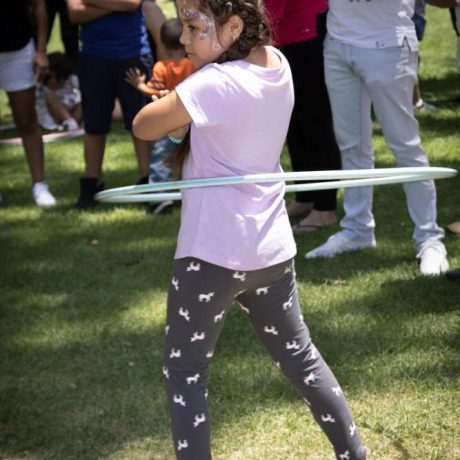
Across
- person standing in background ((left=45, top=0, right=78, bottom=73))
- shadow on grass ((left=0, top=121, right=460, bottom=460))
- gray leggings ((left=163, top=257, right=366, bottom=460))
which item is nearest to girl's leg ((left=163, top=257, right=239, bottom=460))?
gray leggings ((left=163, top=257, right=366, bottom=460))

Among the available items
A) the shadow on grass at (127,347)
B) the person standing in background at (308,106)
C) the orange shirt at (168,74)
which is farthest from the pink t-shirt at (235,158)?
the orange shirt at (168,74)

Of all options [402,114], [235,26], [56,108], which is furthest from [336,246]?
[56,108]

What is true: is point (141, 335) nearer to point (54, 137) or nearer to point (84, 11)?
point (84, 11)

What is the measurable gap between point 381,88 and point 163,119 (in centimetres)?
245

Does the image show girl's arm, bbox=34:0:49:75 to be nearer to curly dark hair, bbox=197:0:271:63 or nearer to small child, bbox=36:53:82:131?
small child, bbox=36:53:82:131

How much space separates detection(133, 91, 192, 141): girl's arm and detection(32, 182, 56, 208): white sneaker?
4442 millimetres

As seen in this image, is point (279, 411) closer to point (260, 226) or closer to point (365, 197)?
point (260, 226)

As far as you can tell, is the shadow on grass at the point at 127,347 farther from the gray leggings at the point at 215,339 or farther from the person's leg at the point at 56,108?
the person's leg at the point at 56,108

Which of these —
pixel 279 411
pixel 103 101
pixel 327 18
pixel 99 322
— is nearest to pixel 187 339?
pixel 279 411

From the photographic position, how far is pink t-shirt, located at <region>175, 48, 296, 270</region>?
2645mm

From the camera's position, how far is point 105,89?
6.79 m

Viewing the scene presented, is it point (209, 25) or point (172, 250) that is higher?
point (209, 25)

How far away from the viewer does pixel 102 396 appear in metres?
4.03

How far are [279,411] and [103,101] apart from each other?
3.62 metres
